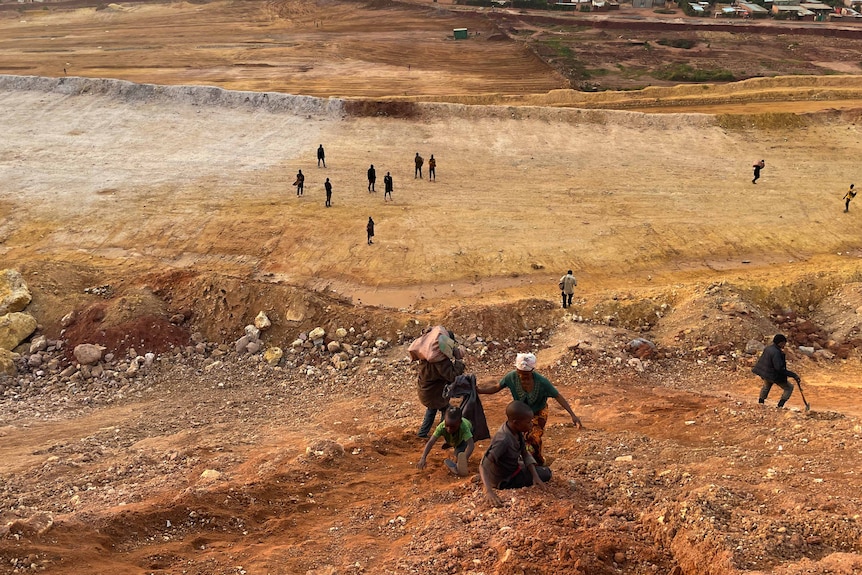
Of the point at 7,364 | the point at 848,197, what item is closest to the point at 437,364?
the point at 7,364

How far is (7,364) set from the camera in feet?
42.5

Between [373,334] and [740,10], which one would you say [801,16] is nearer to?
[740,10]

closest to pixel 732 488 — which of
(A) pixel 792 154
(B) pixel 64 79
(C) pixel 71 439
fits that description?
(C) pixel 71 439

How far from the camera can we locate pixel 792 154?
961 inches

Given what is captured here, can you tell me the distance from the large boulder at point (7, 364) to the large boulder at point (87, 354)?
118 cm

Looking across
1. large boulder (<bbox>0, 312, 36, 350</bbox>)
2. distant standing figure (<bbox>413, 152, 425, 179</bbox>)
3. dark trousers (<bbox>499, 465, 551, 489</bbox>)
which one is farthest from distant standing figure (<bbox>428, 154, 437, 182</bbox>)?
dark trousers (<bbox>499, 465, 551, 489</bbox>)

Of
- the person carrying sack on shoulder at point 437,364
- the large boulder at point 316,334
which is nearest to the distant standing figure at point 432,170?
the large boulder at point 316,334

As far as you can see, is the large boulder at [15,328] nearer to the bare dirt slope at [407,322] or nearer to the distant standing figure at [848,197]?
the bare dirt slope at [407,322]

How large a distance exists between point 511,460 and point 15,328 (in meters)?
12.6

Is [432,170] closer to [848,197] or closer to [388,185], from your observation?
[388,185]

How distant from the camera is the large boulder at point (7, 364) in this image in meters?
12.9

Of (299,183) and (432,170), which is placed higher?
(432,170)

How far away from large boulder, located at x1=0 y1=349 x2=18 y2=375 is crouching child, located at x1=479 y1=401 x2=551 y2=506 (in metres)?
11.3

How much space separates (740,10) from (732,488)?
57258mm
